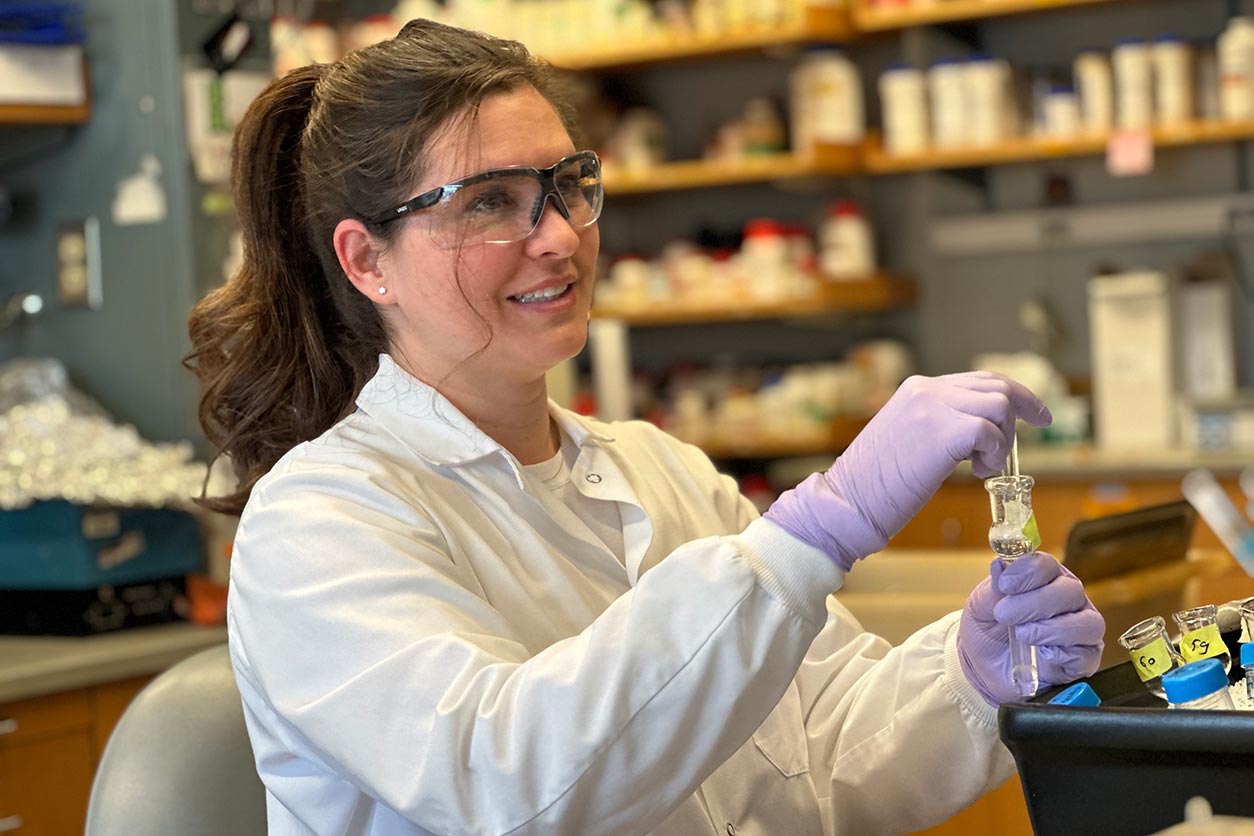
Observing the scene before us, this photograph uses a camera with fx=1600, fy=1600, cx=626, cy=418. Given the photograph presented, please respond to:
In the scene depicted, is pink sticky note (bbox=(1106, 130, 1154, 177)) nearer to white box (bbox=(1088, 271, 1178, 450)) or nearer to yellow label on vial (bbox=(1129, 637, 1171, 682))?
white box (bbox=(1088, 271, 1178, 450))

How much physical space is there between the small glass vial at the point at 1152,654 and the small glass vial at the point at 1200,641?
0.01m

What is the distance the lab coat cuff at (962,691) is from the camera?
145cm

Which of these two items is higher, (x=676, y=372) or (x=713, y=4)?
(x=713, y=4)

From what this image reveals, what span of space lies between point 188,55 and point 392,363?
213 cm

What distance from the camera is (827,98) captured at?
481cm

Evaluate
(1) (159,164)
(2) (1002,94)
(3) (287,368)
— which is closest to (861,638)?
(3) (287,368)

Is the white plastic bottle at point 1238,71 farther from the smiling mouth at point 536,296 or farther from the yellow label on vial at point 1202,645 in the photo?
the yellow label on vial at point 1202,645

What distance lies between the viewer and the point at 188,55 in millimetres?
3426

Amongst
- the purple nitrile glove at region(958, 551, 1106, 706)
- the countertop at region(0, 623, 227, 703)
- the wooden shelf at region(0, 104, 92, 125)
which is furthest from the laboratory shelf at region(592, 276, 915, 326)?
the purple nitrile glove at region(958, 551, 1106, 706)

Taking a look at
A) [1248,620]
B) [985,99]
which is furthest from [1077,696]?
[985,99]

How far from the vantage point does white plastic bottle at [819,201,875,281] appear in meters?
4.83

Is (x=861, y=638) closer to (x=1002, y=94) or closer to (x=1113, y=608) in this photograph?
(x=1113, y=608)

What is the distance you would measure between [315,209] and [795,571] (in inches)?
26.7

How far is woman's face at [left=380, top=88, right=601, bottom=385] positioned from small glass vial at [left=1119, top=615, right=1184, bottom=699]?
60cm
